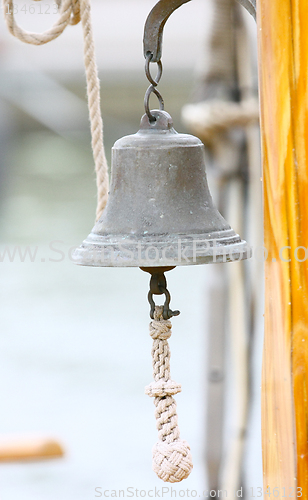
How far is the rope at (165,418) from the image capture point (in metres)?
0.91

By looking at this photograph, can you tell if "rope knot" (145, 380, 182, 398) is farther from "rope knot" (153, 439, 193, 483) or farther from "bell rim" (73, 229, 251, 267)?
"bell rim" (73, 229, 251, 267)

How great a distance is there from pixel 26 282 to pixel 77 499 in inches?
205

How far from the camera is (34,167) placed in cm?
1037

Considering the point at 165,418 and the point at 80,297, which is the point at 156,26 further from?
the point at 80,297

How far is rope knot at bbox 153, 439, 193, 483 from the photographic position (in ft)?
2.97

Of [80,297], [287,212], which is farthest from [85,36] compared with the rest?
[80,297]

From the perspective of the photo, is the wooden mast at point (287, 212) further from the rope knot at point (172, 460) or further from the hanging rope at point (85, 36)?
the hanging rope at point (85, 36)

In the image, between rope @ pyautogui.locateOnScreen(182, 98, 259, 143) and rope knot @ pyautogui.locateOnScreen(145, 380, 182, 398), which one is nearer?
rope knot @ pyautogui.locateOnScreen(145, 380, 182, 398)

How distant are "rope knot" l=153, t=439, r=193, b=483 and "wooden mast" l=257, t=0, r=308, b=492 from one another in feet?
0.46

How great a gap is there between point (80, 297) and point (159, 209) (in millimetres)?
6515

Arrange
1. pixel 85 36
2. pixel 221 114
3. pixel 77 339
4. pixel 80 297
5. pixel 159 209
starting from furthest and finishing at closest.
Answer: pixel 80 297 → pixel 77 339 → pixel 221 114 → pixel 85 36 → pixel 159 209

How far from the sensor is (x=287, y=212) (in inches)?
32.1

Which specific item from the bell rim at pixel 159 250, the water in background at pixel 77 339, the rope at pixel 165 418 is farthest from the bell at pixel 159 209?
the water in background at pixel 77 339

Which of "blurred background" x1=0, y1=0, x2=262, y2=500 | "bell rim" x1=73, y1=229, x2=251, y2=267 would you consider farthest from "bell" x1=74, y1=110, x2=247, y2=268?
"blurred background" x1=0, y1=0, x2=262, y2=500
